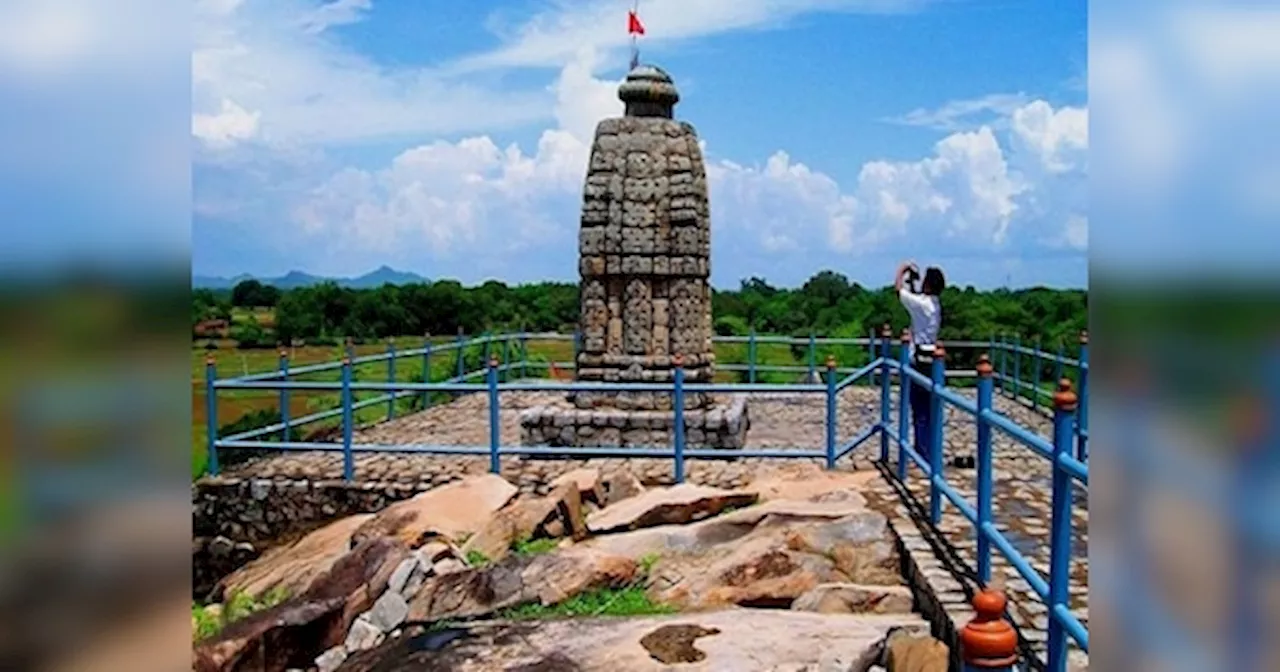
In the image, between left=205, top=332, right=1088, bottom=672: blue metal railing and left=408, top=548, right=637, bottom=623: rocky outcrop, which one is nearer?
left=205, top=332, right=1088, bottom=672: blue metal railing

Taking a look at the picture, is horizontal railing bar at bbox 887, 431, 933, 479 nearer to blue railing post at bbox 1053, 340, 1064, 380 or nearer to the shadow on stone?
the shadow on stone

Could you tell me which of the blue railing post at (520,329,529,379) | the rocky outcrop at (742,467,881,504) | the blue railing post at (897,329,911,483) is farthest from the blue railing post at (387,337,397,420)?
the blue railing post at (897,329,911,483)

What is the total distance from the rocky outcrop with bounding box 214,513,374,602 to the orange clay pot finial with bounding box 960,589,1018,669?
4224 mm

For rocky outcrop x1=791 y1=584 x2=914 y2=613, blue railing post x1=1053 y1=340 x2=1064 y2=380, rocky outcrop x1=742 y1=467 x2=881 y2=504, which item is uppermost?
blue railing post x1=1053 y1=340 x2=1064 y2=380

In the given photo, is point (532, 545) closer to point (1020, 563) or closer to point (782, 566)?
point (782, 566)

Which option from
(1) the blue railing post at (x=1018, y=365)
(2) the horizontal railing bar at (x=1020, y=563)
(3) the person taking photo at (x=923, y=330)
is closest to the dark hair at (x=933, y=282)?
(3) the person taking photo at (x=923, y=330)

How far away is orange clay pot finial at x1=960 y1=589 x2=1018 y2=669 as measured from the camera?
71.6 inches

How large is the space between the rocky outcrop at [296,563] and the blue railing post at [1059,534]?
3.77 m

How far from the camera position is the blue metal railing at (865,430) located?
2.72 m

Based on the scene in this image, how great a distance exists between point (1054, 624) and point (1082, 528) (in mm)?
1813

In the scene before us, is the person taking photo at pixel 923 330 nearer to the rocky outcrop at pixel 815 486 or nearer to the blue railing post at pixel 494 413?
the rocky outcrop at pixel 815 486

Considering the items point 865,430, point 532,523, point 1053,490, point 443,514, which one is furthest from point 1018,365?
point 1053,490

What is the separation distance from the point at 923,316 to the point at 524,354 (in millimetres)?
7555

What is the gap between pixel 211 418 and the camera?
710 cm
